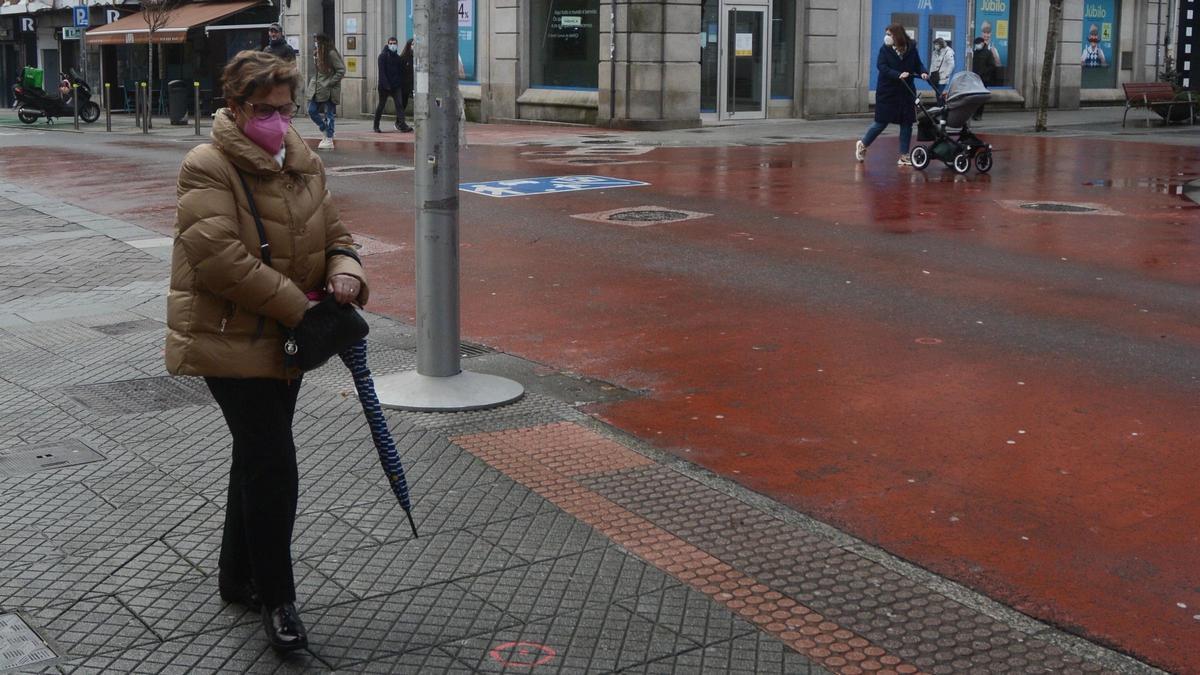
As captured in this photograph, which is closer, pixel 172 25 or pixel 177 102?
pixel 177 102

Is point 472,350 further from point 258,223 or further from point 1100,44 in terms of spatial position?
point 1100,44

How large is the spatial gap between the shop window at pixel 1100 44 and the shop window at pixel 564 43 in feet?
45.1

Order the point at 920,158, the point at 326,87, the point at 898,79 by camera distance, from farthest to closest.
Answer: the point at 326,87
the point at 898,79
the point at 920,158

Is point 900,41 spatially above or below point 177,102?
above

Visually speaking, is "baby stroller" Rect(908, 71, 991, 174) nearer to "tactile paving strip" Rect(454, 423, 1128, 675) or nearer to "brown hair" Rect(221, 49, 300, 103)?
"tactile paving strip" Rect(454, 423, 1128, 675)

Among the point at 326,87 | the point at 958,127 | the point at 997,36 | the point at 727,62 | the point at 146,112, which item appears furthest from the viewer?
the point at 997,36

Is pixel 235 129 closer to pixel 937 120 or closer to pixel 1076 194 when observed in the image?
pixel 1076 194

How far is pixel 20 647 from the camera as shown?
402cm

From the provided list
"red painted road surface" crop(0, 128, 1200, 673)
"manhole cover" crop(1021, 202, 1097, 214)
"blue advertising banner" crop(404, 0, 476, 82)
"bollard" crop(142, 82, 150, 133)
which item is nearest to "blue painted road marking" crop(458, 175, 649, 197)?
"red painted road surface" crop(0, 128, 1200, 673)

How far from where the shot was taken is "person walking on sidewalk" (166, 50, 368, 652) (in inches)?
152

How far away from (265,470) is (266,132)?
3.13 feet

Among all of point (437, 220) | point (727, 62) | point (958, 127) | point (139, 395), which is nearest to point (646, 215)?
point (958, 127)

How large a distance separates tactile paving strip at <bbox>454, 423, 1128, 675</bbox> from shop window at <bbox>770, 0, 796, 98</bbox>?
77.8 feet

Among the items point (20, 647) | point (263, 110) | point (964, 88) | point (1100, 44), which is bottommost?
point (20, 647)
